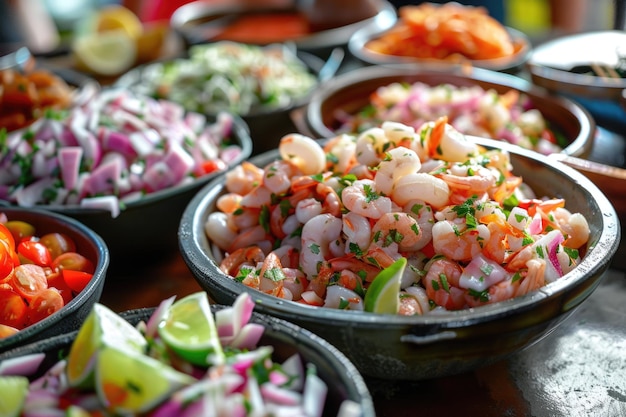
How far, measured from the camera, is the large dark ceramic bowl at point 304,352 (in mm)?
800

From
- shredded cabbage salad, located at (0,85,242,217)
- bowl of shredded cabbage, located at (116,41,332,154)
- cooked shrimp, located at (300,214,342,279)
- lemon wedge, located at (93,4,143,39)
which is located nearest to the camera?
cooked shrimp, located at (300,214,342,279)

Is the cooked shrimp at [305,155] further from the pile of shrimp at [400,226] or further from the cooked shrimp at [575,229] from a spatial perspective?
the cooked shrimp at [575,229]

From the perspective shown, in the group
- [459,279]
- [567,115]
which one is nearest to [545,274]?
[459,279]

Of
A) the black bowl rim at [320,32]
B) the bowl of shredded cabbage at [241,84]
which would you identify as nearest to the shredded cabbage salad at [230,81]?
the bowl of shredded cabbage at [241,84]

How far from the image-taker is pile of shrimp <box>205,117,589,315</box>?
104cm

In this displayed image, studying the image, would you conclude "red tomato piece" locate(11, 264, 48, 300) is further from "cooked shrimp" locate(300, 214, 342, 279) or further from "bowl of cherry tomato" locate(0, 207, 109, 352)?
"cooked shrimp" locate(300, 214, 342, 279)

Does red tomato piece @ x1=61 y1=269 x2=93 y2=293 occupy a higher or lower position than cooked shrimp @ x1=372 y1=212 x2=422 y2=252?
lower

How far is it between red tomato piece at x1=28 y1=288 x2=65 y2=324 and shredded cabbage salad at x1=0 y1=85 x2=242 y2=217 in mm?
331

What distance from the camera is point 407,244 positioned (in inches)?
42.6

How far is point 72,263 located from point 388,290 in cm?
60

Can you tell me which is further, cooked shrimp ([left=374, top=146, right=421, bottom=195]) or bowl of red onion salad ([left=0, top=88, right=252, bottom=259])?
bowl of red onion salad ([left=0, top=88, right=252, bottom=259])

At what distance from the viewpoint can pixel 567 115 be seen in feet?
6.05

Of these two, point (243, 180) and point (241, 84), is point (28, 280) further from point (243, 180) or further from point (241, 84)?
point (241, 84)

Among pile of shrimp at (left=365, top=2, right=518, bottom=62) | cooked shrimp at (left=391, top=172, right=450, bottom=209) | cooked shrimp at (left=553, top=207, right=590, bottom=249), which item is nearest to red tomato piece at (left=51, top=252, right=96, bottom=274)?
cooked shrimp at (left=391, top=172, right=450, bottom=209)
